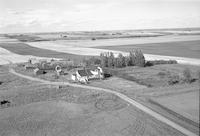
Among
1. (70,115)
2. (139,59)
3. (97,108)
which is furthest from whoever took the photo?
(139,59)

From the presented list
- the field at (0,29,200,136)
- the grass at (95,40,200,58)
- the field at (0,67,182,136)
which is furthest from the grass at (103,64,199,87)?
the grass at (95,40,200,58)

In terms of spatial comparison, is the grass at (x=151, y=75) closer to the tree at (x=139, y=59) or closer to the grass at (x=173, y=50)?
the tree at (x=139, y=59)

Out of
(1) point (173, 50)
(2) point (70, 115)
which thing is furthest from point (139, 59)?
(2) point (70, 115)

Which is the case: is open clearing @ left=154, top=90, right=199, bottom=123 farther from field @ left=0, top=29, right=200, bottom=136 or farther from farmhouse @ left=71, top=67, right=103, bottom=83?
farmhouse @ left=71, top=67, right=103, bottom=83

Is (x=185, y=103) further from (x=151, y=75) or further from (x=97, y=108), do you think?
(x=151, y=75)

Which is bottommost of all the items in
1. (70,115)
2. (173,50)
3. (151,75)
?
(70,115)

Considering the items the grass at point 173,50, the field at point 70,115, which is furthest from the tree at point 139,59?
the field at point 70,115

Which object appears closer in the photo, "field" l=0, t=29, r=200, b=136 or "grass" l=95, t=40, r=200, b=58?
"field" l=0, t=29, r=200, b=136

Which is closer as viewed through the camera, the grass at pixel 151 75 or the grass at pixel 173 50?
the grass at pixel 151 75

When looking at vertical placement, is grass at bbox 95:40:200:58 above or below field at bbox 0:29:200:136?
above

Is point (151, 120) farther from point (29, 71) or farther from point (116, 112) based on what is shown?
point (29, 71)

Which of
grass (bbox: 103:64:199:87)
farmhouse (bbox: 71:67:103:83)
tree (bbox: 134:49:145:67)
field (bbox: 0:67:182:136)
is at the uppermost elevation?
tree (bbox: 134:49:145:67)
